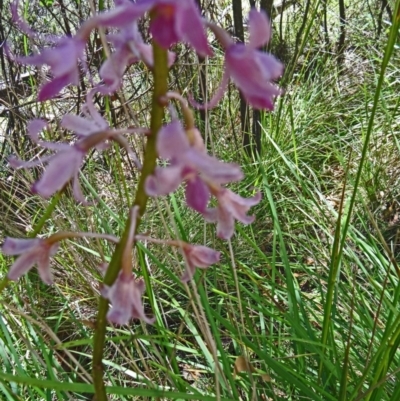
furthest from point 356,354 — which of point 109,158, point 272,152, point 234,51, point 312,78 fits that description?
point 312,78

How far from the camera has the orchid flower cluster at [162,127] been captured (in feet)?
1.40

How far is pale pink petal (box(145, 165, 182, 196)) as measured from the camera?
43cm

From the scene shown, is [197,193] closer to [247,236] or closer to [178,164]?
[178,164]

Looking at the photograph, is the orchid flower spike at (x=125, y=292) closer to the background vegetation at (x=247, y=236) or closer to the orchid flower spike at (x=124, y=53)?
the orchid flower spike at (x=124, y=53)

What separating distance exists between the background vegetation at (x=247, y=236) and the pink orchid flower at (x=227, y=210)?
0.43 metres

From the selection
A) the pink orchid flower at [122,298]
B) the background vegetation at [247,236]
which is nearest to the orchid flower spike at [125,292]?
the pink orchid flower at [122,298]

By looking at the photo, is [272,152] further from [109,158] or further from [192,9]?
[192,9]

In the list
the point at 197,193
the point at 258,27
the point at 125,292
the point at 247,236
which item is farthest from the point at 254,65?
the point at 247,236

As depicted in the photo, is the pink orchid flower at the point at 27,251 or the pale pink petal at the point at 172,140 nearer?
the pale pink petal at the point at 172,140

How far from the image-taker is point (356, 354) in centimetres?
128

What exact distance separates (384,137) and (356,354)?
5.01ft

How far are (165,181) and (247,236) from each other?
2.86 feet

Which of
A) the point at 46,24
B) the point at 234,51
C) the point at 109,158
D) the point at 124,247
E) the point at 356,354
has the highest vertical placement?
the point at 46,24

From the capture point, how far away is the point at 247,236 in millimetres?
1289
